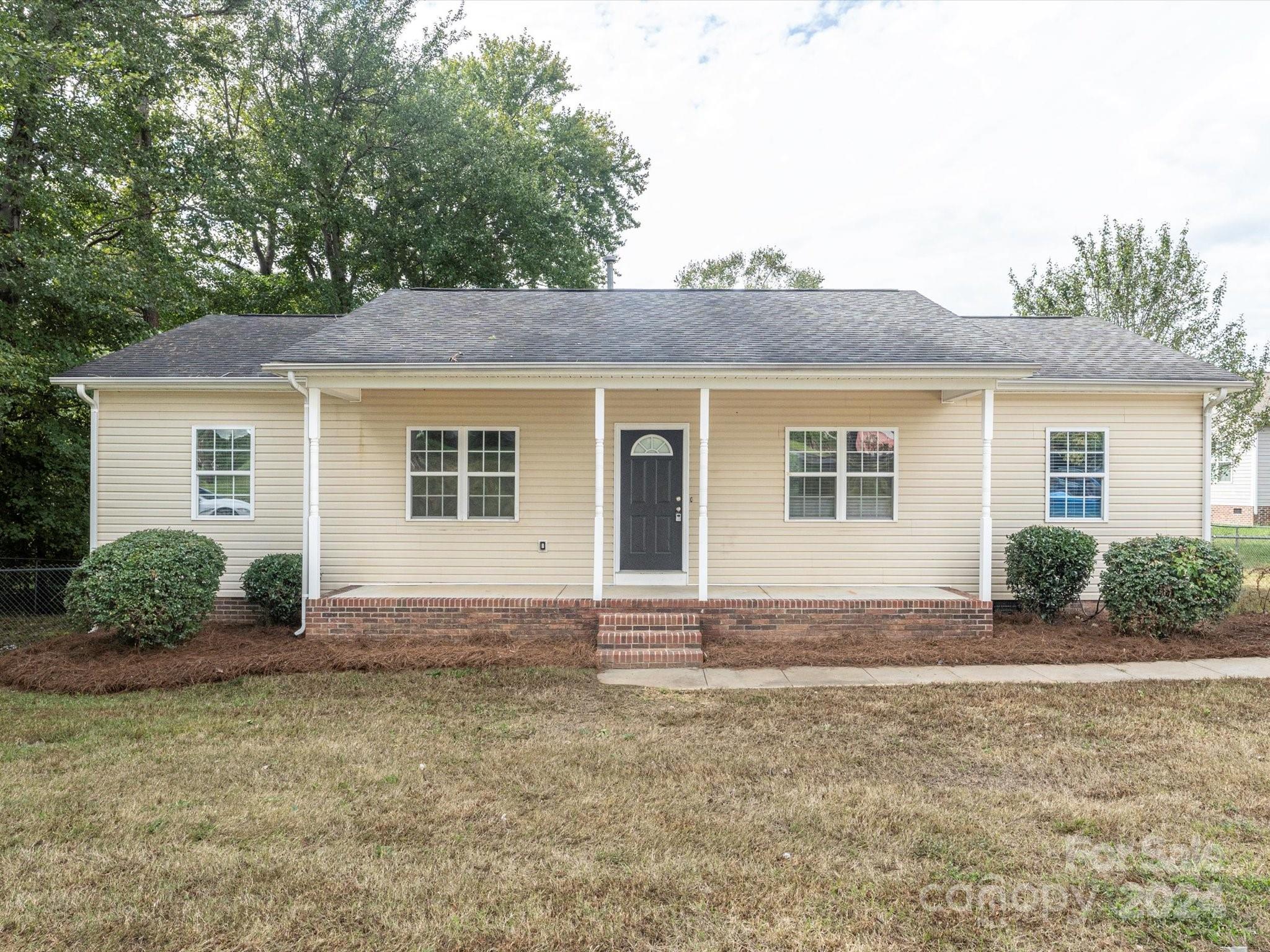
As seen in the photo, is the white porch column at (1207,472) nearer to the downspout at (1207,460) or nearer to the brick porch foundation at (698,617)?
the downspout at (1207,460)

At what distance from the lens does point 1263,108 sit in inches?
532

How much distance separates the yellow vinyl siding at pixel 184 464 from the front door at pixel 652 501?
4.47 m

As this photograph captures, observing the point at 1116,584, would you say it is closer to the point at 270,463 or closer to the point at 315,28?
the point at 270,463

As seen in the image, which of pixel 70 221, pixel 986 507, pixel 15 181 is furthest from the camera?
pixel 70 221

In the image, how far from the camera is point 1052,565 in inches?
322

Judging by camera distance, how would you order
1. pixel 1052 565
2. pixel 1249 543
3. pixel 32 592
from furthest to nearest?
1. pixel 1249 543
2. pixel 32 592
3. pixel 1052 565

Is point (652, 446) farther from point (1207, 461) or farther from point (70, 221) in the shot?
point (70, 221)

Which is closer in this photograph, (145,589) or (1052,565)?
(145,589)

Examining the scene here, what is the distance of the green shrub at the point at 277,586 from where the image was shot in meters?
8.42

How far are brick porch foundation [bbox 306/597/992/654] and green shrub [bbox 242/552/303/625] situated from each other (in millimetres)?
1100

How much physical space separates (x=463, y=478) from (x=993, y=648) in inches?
264

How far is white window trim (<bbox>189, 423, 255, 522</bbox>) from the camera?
9094 mm

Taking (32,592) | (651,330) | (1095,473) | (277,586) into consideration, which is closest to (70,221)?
(32,592)

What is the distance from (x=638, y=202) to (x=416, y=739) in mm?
23906
